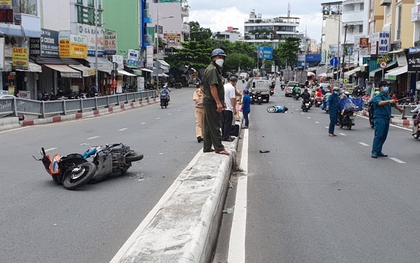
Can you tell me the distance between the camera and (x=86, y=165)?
8.40m

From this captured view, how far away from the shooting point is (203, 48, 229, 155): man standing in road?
9044mm

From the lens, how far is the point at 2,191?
8242 millimetres

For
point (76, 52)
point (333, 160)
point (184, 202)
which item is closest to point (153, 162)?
point (333, 160)

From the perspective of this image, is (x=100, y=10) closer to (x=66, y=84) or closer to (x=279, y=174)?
(x=66, y=84)

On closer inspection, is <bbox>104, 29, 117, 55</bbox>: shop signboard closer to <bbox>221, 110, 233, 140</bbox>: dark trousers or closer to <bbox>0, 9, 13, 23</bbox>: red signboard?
<bbox>0, 9, 13, 23</bbox>: red signboard

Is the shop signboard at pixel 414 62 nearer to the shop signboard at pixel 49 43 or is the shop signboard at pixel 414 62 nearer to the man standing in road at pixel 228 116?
the man standing in road at pixel 228 116

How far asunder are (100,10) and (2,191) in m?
42.2

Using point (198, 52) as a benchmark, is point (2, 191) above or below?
below

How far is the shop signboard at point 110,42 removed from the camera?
46.8 meters

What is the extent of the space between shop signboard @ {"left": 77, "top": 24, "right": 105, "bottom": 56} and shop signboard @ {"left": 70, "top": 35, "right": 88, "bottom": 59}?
2.21 m

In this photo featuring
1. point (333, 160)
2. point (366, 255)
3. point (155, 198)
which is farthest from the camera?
point (333, 160)

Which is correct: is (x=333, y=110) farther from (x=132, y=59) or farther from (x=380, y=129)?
(x=132, y=59)

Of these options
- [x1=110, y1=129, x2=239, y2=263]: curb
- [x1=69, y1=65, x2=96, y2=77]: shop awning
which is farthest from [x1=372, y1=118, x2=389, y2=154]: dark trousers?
[x1=69, y1=65, x2=96, y2=77]: shop awning

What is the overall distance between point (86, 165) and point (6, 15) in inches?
954
